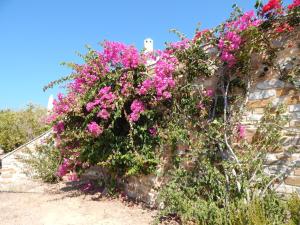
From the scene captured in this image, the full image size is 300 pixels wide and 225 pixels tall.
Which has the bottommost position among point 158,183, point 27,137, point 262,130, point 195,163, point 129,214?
point 129,214

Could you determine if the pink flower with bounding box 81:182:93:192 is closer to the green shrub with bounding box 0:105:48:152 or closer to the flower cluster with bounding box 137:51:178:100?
the flower cluster with bounding box 137:51:178:100

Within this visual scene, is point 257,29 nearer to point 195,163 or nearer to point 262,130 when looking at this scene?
point 262,130

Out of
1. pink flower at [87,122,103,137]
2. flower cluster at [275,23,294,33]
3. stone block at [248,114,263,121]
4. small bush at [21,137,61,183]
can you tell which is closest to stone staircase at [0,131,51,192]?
small bush at [21,137,61,183]

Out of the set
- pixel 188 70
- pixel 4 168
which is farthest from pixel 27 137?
pixel 188 70

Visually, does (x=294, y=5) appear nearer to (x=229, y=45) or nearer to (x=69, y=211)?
(x=229, y=45)

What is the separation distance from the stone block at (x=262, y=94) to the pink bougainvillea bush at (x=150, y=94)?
15.2 inches

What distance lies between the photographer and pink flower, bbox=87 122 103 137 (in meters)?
6.05

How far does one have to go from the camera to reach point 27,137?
15.8 metres

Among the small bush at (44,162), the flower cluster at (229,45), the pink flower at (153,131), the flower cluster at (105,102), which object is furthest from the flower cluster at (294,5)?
the small bush at (44,162)

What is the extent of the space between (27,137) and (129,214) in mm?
12028

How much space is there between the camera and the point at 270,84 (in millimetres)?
4590

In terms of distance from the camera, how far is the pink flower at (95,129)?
238 inches

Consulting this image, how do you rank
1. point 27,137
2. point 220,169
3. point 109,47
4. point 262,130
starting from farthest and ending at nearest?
point 27,137 → point 109,47 → point 220,169 → point 262,130

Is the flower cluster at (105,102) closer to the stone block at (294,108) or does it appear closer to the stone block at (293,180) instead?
the stone block at (294,108)
